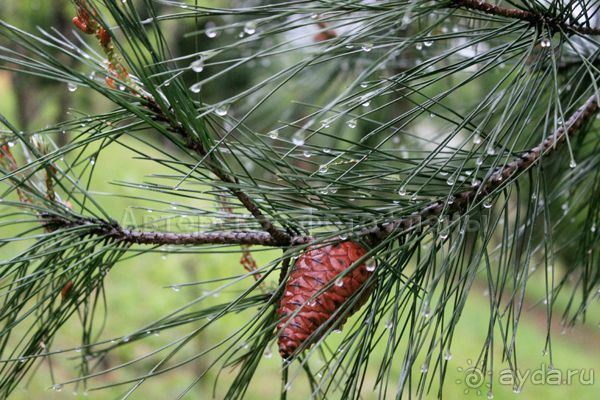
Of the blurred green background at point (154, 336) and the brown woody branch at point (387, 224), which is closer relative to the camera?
the brown woody branch at point (387, 224)

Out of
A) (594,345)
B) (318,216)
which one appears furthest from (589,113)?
(594,345)

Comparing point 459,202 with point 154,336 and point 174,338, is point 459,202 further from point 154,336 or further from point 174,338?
point 154,336

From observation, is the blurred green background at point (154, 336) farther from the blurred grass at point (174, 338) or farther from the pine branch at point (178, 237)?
the pine branch at point (178, 237)

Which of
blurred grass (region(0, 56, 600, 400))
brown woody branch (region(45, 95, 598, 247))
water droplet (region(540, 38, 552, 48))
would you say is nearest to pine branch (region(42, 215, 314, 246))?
brown woody branch (region(45, 95, 598, 247))

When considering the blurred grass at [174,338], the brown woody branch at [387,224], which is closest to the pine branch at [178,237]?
the brown woody branch at [387,224]

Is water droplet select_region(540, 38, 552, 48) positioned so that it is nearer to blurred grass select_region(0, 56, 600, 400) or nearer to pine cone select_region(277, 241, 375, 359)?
pine cone select_region(277, 241, 375, 359)

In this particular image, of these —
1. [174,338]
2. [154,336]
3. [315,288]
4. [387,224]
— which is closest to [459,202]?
[387,224]

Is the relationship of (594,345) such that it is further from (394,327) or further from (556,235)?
(394,327)
